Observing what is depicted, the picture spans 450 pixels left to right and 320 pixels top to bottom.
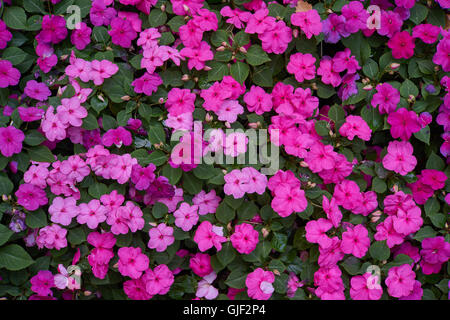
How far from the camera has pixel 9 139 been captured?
7.14ft

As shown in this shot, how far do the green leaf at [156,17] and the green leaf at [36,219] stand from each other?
1016 mm

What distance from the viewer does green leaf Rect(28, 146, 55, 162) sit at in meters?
2.24

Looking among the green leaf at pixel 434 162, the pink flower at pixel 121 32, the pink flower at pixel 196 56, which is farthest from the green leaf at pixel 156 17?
the green leaf at pixel 434 162

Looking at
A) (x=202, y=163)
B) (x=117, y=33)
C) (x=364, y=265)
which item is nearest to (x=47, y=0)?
(x=117, y=33)

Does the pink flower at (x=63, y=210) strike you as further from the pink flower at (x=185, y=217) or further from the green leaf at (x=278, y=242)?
the green leaf at (x=278, y=242)

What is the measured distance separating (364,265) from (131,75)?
4.57ft

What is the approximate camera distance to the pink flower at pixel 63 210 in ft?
7.20

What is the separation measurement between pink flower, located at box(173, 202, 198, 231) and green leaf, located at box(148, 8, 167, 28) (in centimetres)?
87

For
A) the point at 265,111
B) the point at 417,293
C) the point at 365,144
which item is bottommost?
the point at 417,293

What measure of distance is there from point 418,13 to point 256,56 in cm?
83

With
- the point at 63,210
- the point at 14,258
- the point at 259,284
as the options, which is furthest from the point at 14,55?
the point at 259,284

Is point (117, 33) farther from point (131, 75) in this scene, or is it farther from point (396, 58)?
point (396, 58)

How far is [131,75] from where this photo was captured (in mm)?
2324

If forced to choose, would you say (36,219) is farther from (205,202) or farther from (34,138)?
(205,202)
